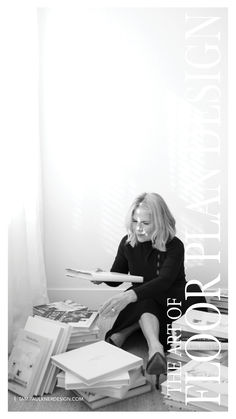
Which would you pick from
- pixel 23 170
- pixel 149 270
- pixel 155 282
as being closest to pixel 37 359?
pixel 155 282

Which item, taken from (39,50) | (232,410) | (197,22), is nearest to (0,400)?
(232,410)

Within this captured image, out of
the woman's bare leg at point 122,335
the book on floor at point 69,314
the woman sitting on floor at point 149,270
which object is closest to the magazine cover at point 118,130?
the book on floor at point 69,314

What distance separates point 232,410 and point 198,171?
5.70 ft

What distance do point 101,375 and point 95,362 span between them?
0.10m

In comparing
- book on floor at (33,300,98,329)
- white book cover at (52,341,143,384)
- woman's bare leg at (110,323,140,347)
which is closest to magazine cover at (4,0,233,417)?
book on floor at (33,300,98,329)

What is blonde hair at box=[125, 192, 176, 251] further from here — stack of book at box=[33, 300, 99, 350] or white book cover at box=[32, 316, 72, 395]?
white book cover at box=[32, 316, 72, 395]

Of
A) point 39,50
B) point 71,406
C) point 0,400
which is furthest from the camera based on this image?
point 39,50

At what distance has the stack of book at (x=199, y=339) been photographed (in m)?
1.71

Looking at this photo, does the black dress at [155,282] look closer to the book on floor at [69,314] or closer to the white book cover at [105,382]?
the book on floor at [69,314]

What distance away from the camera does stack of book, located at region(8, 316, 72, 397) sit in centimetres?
168

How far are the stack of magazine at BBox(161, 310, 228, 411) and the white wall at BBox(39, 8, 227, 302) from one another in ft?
3.31

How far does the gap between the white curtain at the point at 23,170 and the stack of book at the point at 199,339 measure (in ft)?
2.80

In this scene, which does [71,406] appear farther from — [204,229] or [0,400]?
[204,229]

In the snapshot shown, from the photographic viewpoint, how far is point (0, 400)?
1.37m
